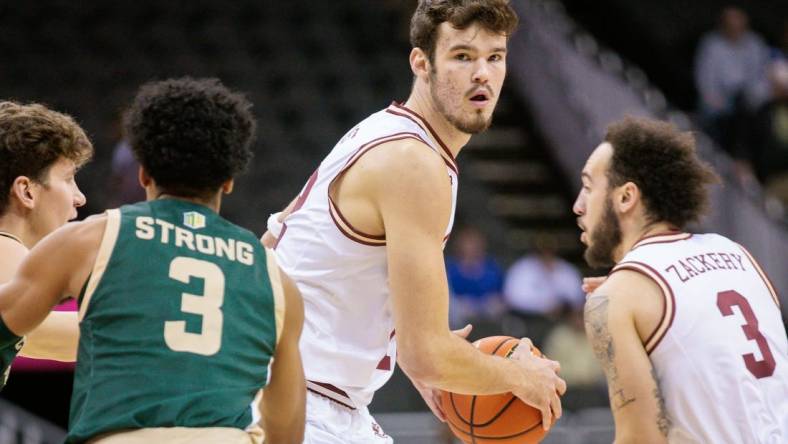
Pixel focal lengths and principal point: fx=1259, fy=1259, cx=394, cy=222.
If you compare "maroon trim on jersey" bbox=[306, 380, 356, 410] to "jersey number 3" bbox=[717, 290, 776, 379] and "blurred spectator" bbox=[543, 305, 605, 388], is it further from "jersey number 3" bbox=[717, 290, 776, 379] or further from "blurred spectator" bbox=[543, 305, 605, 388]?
"blurred spectator" bbox=[543, 305, 605, 388]

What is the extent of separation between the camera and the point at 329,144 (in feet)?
46.6

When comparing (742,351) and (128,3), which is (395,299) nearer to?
(742,351)

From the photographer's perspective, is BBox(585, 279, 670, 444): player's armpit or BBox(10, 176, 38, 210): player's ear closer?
BBox(10, 176, 38, 210): player's ear

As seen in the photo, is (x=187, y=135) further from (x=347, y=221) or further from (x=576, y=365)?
(x=576, y=365)

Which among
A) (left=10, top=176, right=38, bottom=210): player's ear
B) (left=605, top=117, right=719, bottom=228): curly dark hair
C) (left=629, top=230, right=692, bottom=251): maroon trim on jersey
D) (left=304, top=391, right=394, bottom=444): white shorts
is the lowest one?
(left=304, top=391, right=394, bottom=444): white shorts

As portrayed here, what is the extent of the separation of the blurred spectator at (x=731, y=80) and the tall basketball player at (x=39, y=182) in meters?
10.7

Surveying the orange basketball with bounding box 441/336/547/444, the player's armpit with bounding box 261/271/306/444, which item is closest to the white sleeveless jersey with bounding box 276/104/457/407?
the orange basketball with bounding box 441/336/547/444

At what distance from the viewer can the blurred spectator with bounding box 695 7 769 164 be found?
14023 millimetres

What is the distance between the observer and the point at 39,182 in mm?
4352

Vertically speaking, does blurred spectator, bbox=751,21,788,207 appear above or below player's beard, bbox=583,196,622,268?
above

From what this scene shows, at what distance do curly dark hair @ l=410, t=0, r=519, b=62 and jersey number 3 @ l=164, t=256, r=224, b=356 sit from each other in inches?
62.7

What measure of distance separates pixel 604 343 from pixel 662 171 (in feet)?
2.72

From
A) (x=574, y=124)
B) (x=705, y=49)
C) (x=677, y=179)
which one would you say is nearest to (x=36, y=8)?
(x=574, y=124)

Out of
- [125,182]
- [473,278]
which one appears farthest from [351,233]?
[473,278]
